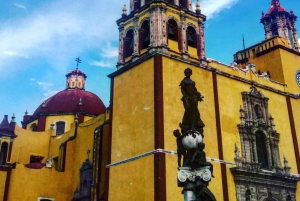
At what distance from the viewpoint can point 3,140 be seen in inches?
846

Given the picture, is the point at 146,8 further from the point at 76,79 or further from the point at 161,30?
the point at 76,79

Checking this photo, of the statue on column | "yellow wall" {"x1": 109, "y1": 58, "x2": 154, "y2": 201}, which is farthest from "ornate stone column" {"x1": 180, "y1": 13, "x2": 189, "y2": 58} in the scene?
the statue on column

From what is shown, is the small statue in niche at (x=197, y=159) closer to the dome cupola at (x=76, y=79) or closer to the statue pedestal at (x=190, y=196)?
the statue pedestal at (x=190, y=196)

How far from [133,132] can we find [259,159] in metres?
6.07

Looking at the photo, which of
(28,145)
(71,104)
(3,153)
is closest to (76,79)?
(71,104)

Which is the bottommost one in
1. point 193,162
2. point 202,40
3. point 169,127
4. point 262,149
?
point 193,162

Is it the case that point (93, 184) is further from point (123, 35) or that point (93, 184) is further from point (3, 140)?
point (123, 35)

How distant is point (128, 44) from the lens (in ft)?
64.8

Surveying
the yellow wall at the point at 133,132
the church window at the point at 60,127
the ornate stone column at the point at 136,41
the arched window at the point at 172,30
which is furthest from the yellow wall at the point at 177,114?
the church window at the point at 60,127

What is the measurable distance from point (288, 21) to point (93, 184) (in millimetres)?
16234

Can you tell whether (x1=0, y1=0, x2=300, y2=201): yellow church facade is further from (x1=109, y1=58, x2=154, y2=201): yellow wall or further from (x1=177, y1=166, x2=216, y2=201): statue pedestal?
(x1=177, y1=166, x2=216, y2=201): statue pedestal

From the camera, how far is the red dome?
28406 millimetres

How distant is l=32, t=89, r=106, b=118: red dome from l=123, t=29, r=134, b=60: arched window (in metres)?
9.28

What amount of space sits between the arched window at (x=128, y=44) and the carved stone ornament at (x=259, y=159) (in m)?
5.76
